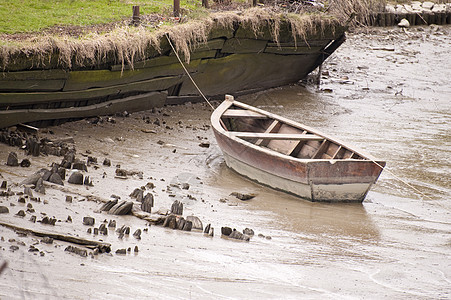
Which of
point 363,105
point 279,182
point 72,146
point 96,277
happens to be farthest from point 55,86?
point 363,105

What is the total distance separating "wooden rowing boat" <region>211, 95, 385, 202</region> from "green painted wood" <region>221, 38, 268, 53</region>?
2.35m

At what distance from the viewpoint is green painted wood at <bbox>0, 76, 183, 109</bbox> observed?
8352 millimetres

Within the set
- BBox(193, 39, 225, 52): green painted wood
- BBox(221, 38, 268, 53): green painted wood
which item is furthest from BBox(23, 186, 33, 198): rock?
BBox(221, 38, 268, 53): green painted wood

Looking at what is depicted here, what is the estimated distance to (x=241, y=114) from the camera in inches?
361

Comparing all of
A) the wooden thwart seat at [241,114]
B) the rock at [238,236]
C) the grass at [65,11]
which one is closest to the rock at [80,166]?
the rock at [238,236]

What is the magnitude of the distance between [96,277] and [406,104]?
388 inches

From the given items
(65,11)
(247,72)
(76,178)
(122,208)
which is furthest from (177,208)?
(65,11)

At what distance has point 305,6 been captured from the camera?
1281cm

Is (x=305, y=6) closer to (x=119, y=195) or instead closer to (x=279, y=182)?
(x=279, y=182)

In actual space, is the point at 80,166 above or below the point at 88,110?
below

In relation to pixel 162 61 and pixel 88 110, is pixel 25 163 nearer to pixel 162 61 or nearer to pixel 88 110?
pixel 88 110

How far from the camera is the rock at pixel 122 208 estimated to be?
19.8 ft

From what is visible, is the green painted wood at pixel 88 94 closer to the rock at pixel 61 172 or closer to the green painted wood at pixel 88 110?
the green painted wood at pixel 88 110

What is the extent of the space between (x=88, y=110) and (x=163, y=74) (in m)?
1.66
